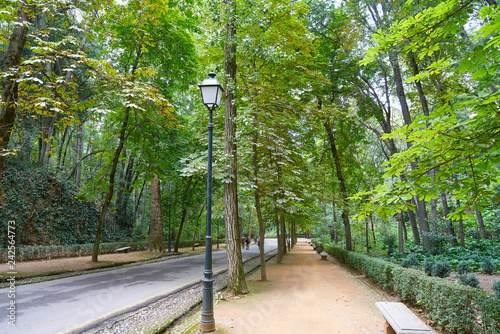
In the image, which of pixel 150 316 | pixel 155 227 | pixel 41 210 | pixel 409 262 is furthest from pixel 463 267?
pixel 41 210

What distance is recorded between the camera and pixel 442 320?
476cm

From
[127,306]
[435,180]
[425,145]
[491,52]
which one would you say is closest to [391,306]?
[435,180]

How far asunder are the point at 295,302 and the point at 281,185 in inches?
192

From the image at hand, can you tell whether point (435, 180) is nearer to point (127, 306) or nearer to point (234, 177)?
point (234, 177)

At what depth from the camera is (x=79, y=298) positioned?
6.79 metres

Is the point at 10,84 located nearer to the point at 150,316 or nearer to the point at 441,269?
the point at 150,316

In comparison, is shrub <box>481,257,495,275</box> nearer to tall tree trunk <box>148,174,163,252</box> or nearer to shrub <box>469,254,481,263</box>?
shrub <box>469,254,481,263</box>

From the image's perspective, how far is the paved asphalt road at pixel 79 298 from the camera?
5.03 m

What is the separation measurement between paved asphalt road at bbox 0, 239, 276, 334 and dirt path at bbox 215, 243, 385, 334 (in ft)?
7.93

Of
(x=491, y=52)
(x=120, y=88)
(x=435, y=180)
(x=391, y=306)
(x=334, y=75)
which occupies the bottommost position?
(x=391, y=306)

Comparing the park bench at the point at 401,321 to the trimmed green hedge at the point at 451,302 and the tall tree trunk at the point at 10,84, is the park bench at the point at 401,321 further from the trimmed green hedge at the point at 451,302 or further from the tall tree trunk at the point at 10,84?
the tall tree trunk at the point at 10,84

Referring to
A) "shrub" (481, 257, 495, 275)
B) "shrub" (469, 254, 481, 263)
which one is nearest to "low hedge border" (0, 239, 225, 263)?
"shrub" (481, 257, 495, 275)

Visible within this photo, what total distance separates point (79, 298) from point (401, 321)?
7204 mm

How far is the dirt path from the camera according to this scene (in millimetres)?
5071
